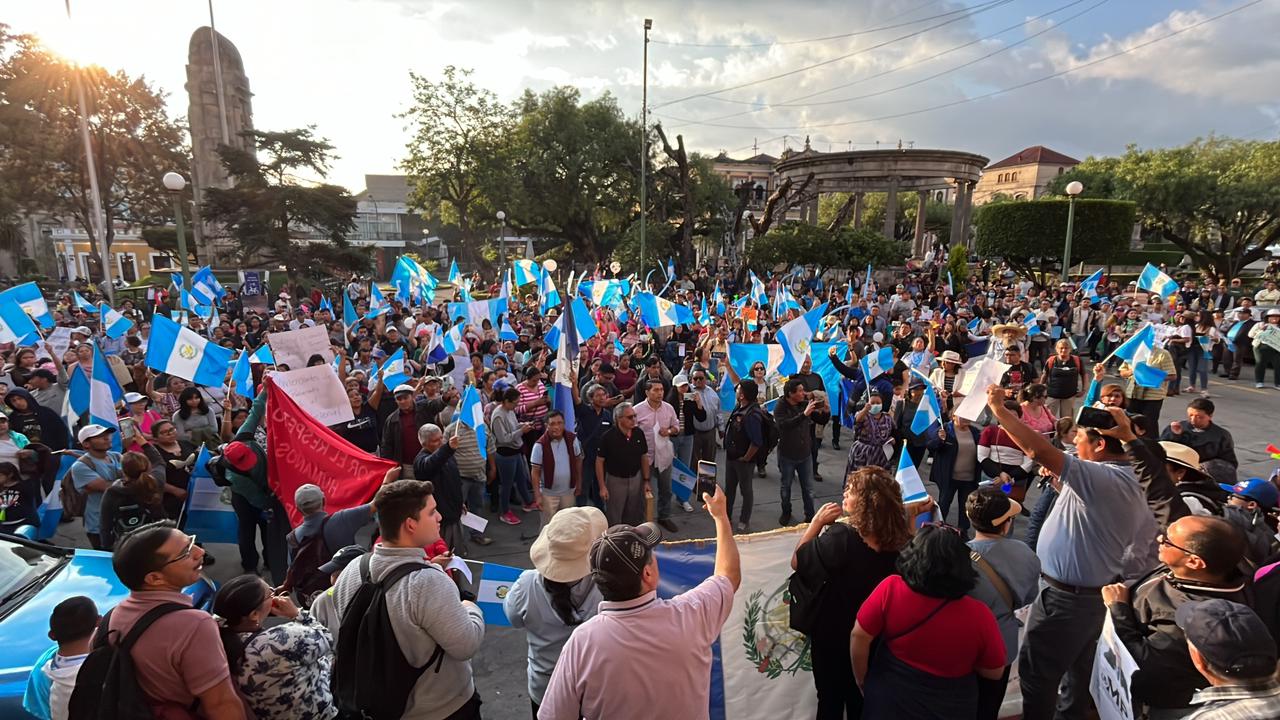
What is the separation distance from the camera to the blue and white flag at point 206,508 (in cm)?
590

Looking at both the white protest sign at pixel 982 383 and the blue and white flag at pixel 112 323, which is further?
the blue and white flag at pixel 112 323

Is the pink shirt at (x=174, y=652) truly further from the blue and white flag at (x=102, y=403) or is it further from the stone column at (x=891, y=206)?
the stone column at (x=891, y=206)

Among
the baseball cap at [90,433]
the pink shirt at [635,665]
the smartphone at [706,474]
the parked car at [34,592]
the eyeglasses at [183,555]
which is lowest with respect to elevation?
the smartphone at [706,474]

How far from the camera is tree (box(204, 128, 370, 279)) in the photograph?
28953mm

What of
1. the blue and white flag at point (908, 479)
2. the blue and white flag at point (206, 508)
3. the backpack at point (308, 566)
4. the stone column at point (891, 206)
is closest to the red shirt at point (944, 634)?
the blue and white flag at point (908, 479)

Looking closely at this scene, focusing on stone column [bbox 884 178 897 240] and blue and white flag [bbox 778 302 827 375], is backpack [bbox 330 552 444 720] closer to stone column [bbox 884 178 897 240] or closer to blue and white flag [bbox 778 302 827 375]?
blue and white flag [bbox 778 302 827 375]

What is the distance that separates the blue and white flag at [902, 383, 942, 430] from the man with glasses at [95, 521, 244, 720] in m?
6.09

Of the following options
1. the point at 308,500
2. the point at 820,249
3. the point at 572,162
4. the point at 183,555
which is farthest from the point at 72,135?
the point at 183,555

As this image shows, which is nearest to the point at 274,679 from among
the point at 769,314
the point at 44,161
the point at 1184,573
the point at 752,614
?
the point at 752,614

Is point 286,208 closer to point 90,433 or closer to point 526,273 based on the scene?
point 526,273

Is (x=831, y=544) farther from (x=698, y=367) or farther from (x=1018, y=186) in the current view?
(x=1018, y=186)

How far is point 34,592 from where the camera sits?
3.89 meters

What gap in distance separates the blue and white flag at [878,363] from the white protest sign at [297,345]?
24.3 feet

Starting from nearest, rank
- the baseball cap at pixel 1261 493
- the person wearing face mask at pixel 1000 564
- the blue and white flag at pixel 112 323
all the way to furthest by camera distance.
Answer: the person wearing face mask at pixel 1000 564 < the baseball cap at pixel 1261 493 < the blue and white flag at pixel 112 323
